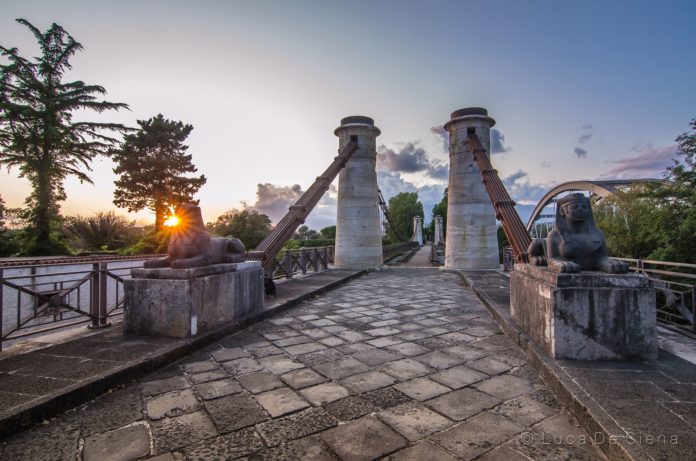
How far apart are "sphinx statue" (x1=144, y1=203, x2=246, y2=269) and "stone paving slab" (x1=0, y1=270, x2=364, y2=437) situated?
887 millimetres

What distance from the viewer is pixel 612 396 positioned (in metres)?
2.33

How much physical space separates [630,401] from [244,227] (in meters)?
22.1

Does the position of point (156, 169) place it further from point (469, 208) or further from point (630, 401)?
point (630, 401)

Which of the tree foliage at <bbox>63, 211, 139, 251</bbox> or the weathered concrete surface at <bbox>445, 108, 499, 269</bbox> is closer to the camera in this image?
the weathered concrete surface at <bbox>445, 108, 499, 269</bbox>

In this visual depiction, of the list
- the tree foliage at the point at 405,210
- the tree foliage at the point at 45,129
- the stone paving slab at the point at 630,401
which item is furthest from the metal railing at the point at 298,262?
the tree foliage at the point at 405,210

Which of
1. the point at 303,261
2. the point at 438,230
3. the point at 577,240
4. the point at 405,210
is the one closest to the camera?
the point at 577,240

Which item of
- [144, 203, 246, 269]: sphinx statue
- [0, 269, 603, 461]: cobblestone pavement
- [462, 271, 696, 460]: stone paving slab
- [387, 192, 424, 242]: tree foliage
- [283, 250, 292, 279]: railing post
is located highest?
[387, 192, 424, 242]: tree foliage

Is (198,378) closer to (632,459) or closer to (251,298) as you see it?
(251,298)

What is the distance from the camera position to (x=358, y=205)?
43.0ft

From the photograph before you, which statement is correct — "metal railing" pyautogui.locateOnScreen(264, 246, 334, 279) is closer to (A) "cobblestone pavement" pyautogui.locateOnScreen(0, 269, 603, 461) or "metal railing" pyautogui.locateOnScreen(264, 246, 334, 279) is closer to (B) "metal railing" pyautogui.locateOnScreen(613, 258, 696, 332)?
(A) "cobblestone pavement" pyautogui.locateOnScreen(0, 269, 603, 461)

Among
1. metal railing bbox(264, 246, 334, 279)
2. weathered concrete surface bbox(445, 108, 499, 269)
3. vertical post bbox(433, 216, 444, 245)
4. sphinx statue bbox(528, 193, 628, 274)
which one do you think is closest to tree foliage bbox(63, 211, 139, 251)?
metal railing bbox(264, 246, 334, 279)

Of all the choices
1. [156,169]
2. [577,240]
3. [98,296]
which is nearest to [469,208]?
[577,240]

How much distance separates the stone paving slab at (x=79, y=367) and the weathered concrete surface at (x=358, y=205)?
8761mm

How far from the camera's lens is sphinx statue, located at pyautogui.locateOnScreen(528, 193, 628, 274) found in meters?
3.44
